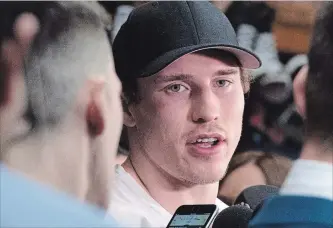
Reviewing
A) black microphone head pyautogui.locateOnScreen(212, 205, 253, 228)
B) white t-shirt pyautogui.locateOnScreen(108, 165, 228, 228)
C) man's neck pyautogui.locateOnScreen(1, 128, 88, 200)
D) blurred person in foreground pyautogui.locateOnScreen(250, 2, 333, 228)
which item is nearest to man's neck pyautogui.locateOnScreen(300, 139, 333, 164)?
blurred person in foreground pyautogui.locateOnScreen(250, 2, 333, 228)

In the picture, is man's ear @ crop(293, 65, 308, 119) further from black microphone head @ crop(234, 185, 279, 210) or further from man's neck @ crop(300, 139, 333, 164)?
black microphone head @ crop(234, 185, 279, 210)

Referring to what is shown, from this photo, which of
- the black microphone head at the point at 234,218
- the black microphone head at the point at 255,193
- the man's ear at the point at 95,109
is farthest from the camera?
the black microphone head at the point at 255,193

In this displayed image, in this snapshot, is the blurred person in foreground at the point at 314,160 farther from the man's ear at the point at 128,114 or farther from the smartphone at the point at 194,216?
the man's ear at the point at 128,114

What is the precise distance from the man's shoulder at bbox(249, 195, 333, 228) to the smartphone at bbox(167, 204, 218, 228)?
26 centimetres

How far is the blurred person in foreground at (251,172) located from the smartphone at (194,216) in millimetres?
213

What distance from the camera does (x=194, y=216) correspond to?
0.96m

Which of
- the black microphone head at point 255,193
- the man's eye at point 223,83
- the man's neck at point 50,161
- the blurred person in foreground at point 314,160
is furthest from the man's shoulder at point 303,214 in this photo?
the man's eye at point 223,83

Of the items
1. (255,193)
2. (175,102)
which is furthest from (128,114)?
(255,193)

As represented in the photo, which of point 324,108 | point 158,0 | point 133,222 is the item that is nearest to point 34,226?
point 324,108

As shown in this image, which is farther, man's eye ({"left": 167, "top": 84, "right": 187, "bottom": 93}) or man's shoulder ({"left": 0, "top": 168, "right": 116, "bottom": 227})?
man's eye ({"left": 167, "top": 84, "right": 187, "bottom": 93})

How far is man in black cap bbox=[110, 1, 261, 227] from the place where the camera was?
43.9 inches

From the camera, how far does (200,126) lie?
113cm

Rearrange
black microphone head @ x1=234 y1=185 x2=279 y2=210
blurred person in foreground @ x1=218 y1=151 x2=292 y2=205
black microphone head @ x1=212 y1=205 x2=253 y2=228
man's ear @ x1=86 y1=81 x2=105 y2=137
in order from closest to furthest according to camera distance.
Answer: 1. black microphone head @ x1=212 y1=205 x2=253 y2=228
2. man's ear @ x1=86 y1=81 x2=105 y2=137
3. black microphone head @ x1=234 y1=185 x2=279 y2=210
4. blurred person in foreground @ x1=218 y1=151 x2=292 y2=205

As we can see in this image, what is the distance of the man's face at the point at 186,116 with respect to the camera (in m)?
1.14
